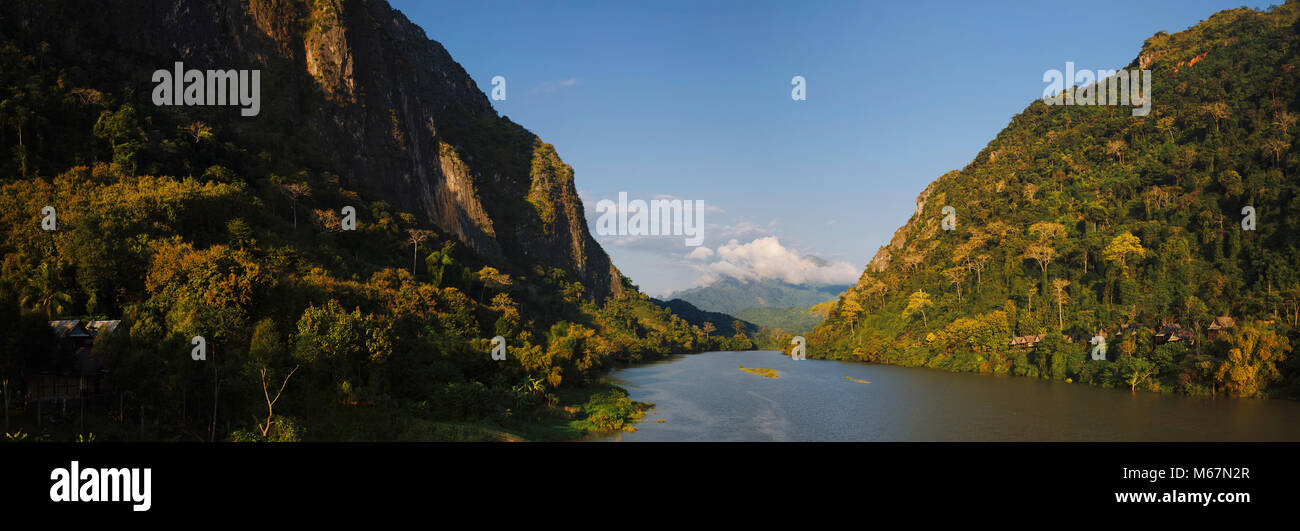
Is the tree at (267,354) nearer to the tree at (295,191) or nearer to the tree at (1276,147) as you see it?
the tree at (295,191)

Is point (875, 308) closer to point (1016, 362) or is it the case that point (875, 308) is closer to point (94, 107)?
point (1016, 362)

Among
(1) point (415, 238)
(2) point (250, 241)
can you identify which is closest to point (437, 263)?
(1) point (415, 238)

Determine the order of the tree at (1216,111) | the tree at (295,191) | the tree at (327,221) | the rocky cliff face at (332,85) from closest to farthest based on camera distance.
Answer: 1. the tree at (295,191)
2. the tree at (327,221)
3. the rocky cliff face at (332,85)
4. the tree at (1216,111)

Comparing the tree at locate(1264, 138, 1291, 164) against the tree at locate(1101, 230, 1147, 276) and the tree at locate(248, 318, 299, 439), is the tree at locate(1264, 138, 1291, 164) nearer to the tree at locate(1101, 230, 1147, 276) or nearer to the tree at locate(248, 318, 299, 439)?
the tree at locate(1101, 230, 1147, 276)

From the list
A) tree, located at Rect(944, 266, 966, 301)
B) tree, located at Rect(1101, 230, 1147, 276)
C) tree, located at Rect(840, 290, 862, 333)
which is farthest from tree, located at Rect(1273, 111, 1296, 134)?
tree, located at Rect(840, 290, 862, 333)

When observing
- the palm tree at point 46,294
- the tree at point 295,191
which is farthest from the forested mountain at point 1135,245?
the tree at point 295,191

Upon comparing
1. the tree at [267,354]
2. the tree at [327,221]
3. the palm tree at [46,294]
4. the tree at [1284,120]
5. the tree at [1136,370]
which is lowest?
the tree at [1136,370]

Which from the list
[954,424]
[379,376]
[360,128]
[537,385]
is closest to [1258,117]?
[954,424]
